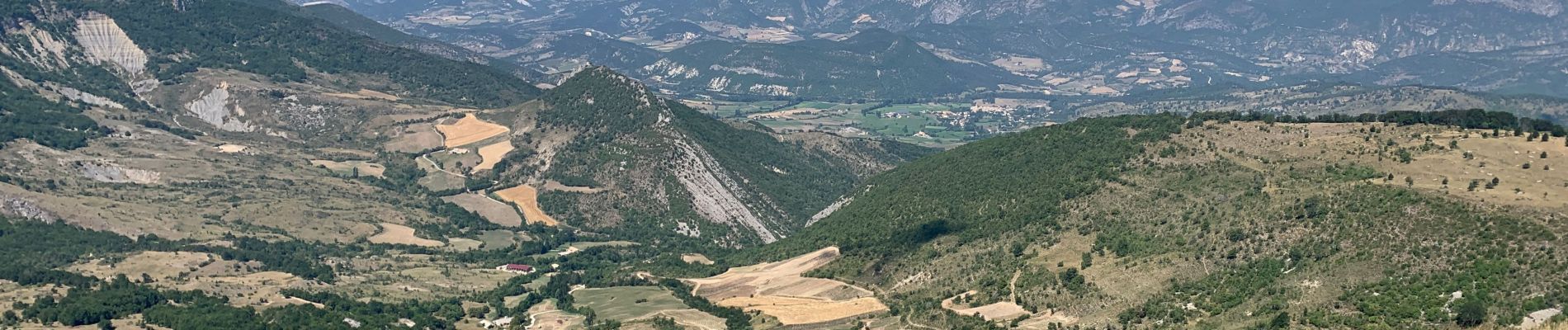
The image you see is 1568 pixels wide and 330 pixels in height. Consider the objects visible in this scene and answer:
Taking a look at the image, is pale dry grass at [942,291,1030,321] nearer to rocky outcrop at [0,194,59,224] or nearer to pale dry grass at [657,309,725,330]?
pale dry grass at [657,309,725,330]

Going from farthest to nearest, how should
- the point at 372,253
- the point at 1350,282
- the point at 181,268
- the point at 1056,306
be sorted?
the point at 372,253 < the point at 181,268 < the point at 1056,306 < the point at 1350,282

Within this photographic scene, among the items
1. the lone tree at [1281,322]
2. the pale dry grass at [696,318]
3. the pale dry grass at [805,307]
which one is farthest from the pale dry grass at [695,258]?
the lone tree at [1281,322]

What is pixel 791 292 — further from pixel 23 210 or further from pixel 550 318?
pixel 23 210

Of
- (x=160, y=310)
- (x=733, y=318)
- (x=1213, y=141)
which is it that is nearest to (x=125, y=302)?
(x=160, y=310)

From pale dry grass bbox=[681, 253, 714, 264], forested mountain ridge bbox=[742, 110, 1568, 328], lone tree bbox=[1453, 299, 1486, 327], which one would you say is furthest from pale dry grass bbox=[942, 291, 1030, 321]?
pale dry grass bbox=[681, 253, 714, 264]

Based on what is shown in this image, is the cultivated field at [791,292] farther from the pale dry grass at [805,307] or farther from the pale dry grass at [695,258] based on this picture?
the pale dry grass at [695,258]

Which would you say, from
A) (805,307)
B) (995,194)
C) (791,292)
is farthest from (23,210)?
(995,194)

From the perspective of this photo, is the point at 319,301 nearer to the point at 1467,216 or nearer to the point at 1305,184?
the point at 1305,184

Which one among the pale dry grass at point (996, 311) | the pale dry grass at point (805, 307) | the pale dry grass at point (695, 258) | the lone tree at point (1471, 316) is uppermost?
the lone tree at point (1471, 316)
